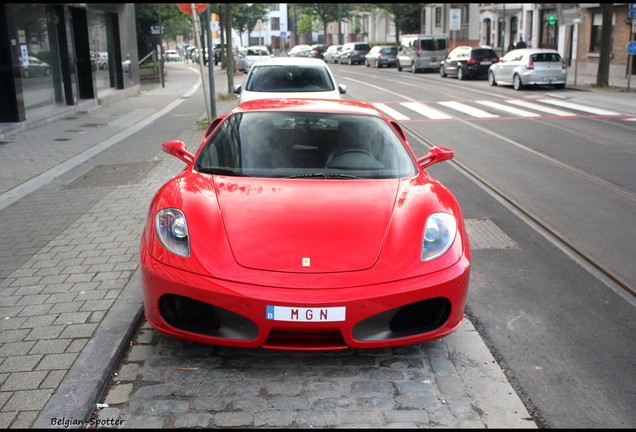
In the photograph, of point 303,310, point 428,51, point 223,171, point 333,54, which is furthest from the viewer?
point 333,54

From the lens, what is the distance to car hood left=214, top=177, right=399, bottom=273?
3.64 metres

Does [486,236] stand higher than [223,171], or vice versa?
[223,171]

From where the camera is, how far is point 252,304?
3459 millimetres

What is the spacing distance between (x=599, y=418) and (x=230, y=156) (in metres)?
2.94

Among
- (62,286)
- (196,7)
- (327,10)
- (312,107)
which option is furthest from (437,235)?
(327,10)

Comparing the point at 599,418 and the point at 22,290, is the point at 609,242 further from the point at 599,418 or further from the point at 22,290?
the point at 22,290

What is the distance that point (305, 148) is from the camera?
5035mm

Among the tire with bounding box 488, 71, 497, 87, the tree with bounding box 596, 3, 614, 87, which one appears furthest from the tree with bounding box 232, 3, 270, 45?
the tree with bounding box 596, 3, 614, 87

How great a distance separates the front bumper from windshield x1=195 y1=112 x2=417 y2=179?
3.80 ft

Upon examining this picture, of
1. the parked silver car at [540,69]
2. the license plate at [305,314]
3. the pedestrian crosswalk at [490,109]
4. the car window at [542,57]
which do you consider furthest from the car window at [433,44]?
the license plate at [305,314]

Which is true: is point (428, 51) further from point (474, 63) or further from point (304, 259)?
point (304, 259)

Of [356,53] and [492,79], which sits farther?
[356,53]

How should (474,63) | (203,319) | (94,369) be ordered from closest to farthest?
1. (94,369)
2. (203,319)
3. (474,63)

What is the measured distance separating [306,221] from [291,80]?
8.52 metres
